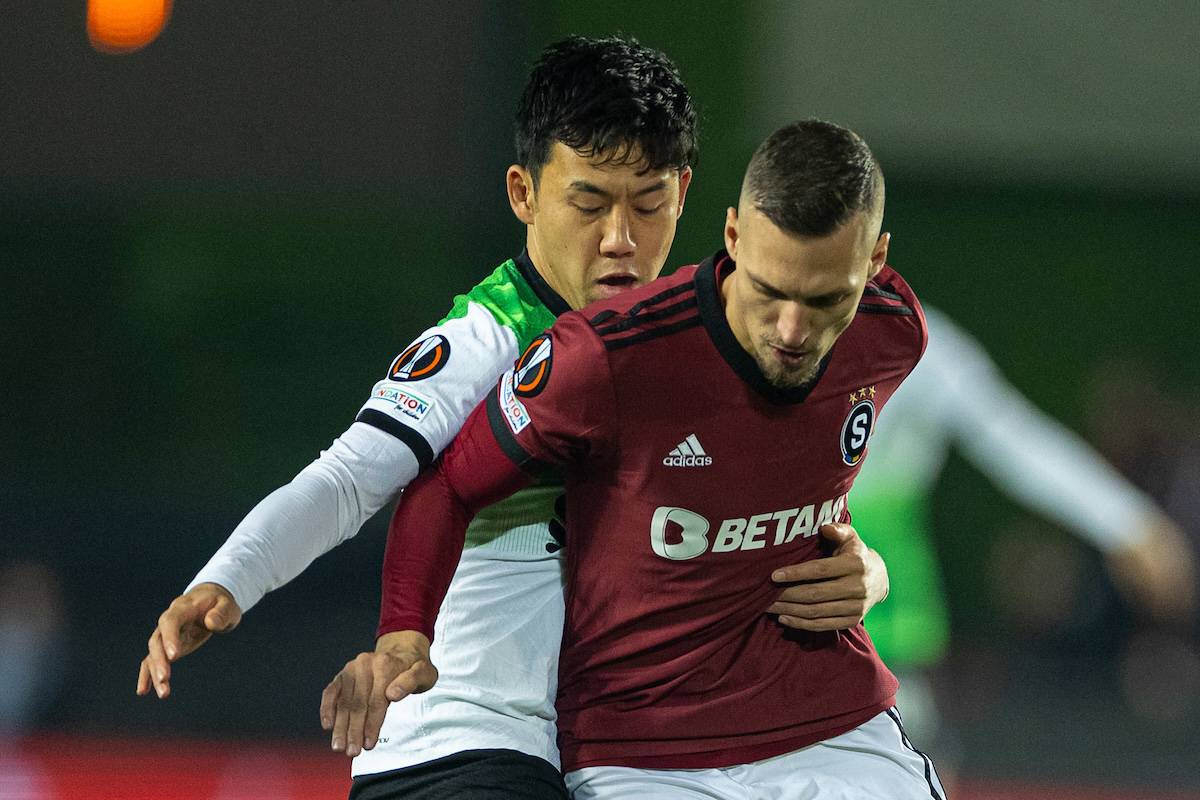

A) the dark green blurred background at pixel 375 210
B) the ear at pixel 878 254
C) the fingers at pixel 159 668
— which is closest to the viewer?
the fingers at pixel 159 668

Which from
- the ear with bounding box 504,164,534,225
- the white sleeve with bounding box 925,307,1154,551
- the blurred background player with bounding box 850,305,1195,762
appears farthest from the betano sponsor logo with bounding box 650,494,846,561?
the white sleeve with bounding box 925,307,1154,551

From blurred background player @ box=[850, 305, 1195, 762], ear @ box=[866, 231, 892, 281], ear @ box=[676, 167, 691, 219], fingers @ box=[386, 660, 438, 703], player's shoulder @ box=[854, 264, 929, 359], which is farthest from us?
blurred background player @ box=[850, 305, 1195, 762]

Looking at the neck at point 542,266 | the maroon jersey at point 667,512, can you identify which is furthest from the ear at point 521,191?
the maroon jersey at point 667,512

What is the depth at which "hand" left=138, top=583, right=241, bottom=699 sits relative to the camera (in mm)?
2123

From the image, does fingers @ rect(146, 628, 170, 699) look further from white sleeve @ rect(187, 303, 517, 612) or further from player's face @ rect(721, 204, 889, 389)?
player's face @ rect(721, 204, 889, 389)

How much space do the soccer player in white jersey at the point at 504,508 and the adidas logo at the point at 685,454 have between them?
240 mm

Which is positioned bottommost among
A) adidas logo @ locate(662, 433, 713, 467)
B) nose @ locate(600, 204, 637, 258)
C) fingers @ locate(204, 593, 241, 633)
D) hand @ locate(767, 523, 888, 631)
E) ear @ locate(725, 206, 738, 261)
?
hand @ locate(767, 523, 888, 631)

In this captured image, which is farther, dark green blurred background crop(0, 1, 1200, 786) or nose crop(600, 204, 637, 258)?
dark green blurred background crop(0, 1, 1200, 786)

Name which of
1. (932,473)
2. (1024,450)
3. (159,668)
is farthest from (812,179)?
(932,473)

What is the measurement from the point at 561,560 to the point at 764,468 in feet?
1.29

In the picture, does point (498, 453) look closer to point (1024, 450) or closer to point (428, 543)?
point (428, 543)

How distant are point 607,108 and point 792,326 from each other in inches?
27.1

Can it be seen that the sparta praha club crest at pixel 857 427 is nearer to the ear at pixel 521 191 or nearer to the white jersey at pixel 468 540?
the white jersey at pixel 468 540

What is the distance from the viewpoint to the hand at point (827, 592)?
2469mm
